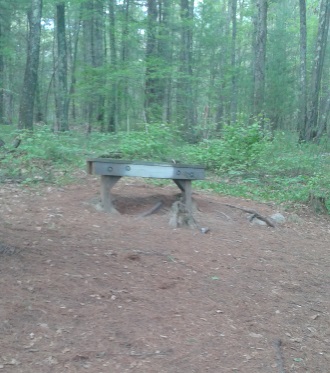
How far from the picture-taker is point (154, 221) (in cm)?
728

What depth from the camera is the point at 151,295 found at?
15.6 ft

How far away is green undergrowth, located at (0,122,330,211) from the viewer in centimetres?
1034

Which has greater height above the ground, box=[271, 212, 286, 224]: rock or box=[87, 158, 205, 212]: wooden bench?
box=[87, 158, 205, 212]: wooden bench

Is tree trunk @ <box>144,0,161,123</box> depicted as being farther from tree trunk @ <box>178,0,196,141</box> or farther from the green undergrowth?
the green undergrowth

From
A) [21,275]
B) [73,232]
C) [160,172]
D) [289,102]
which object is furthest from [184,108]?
[21,275]

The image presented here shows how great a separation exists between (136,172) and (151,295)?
291 cm

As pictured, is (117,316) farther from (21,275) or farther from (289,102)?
(289,102)

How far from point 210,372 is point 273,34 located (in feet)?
99.0

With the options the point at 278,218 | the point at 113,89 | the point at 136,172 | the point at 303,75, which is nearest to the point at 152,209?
the point at 136,172

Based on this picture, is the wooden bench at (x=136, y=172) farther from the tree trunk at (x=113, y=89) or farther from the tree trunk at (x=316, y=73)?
the tree trunk at (x=316, y=73)

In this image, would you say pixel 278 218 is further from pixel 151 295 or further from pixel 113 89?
pixel 113 89

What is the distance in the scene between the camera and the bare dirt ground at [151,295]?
3775 millimetres

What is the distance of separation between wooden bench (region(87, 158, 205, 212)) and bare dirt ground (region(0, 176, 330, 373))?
13.5 inches

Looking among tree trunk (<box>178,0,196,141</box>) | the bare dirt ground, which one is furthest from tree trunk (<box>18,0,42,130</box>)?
the bare dirt ground
